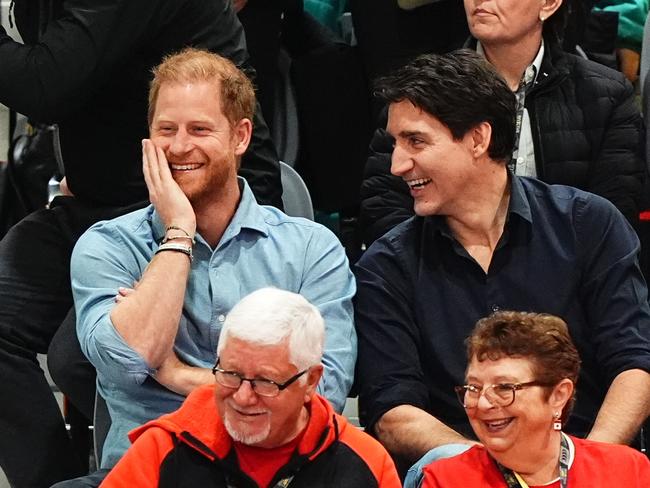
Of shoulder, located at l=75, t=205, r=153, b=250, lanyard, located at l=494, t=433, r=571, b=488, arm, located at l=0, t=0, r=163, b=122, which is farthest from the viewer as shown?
arm, located at l=0, t=0, r=163, b=122

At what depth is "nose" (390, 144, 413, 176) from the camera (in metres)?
3.75

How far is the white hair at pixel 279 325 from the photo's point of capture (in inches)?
119

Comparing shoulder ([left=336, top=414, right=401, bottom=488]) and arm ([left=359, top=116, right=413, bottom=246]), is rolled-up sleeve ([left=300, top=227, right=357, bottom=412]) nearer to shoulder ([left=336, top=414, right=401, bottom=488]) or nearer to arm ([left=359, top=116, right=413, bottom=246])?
shoulder ([left=336, top=414, right=401, bottom=488])

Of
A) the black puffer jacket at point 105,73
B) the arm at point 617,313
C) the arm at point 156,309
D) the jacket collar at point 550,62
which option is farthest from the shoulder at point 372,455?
the jacket collar at point 550,62

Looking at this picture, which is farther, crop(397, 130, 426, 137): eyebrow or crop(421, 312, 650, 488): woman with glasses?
crop(397, 130, 426, 137): eyebrow

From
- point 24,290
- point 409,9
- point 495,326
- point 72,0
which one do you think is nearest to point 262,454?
point 495,326

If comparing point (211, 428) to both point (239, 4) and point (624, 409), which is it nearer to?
point (624, 409)

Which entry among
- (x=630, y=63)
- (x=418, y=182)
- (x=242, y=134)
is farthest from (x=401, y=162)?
(x=630, y=63)

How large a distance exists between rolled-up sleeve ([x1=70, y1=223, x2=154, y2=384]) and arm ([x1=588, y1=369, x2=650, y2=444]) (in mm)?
1050

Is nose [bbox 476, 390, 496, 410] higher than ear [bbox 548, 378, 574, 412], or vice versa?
nose [bbox 476, 390, 496, 410]

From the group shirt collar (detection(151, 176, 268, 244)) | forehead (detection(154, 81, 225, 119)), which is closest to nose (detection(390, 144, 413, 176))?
shirt collar (detection(151, 176, 268, 244))

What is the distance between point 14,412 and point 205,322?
69 cm

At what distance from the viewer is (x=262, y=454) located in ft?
10.2

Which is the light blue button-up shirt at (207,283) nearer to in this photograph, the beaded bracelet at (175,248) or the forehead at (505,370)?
the beaded bracelet at (175,248)
